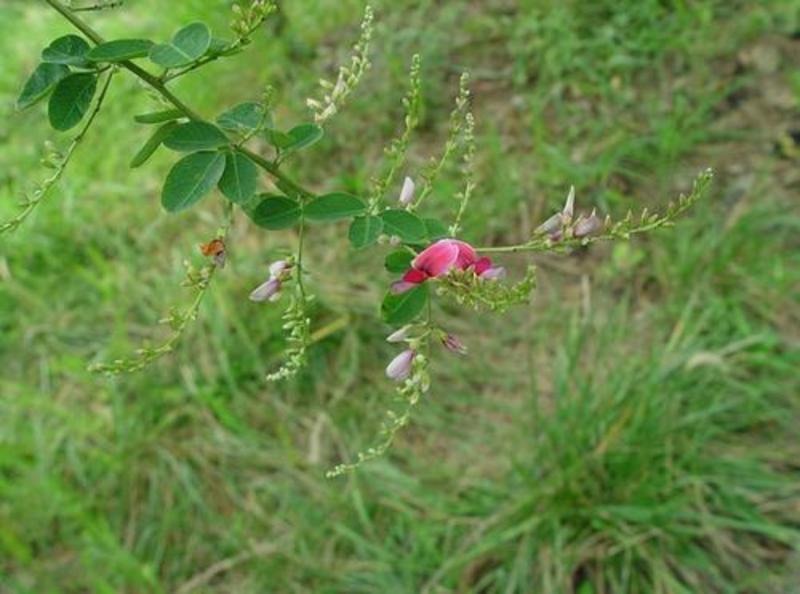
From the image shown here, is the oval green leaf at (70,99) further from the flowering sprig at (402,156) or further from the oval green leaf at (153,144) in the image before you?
the flowering sprig at (402,156)

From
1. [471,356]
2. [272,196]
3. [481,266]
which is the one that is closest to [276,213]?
[272,196]

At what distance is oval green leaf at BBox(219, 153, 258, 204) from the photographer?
56cm

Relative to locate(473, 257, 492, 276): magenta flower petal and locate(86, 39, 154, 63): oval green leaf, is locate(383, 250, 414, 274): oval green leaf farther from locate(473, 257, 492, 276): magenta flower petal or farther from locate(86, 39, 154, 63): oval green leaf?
locate(86, 39, 154, 63): oval green leaf

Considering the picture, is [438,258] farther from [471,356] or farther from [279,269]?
[471,356]

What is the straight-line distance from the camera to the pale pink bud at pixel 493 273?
56 cm

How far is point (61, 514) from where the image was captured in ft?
6.54

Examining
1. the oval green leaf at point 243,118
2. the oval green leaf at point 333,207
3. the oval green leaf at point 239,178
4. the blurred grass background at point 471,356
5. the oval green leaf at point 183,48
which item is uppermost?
A: the oval green leaf at point 183,48

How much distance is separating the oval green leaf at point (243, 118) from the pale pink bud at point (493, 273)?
146 mm

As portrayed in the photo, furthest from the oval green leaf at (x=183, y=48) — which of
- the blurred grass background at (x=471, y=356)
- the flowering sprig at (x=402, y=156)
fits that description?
the blurred grass background at (x=471, y=356)

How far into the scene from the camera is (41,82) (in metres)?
0.56

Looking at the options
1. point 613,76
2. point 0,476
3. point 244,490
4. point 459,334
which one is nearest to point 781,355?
point 459,334

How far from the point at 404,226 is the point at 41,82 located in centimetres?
21


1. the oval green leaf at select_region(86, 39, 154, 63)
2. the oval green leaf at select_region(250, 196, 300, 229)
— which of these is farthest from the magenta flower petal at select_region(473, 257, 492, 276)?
the oval green leaf at select_region(86, 39, 154, 63)

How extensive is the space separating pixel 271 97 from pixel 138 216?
6.41 ft
